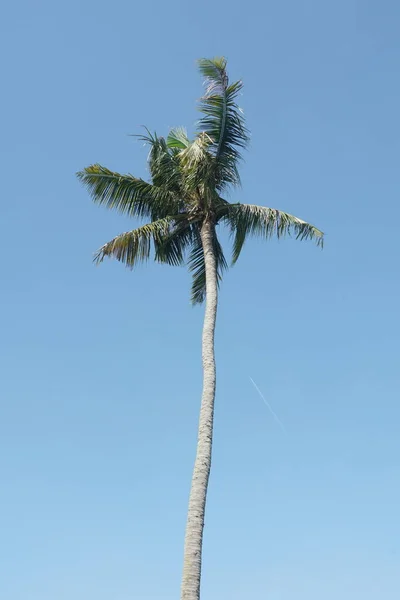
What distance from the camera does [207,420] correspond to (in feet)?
49.5

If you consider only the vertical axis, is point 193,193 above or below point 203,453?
above

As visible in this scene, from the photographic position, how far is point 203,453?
A: 14617mm

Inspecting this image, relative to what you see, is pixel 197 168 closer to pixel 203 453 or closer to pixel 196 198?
pixel 196 198

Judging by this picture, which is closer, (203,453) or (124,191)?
(203,453)

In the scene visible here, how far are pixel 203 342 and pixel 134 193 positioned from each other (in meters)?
4.77

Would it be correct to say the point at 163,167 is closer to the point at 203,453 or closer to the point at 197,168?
the point at 197,168

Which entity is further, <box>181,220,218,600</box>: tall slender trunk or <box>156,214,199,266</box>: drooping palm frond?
<box>156,214,199,266</box>: drooping palm frond

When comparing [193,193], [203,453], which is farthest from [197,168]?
[203,453]

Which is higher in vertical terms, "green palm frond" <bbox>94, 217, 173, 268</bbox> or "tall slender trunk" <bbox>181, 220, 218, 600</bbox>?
"green palm frond" <bbox>94, 217, 173, 268</bbox>

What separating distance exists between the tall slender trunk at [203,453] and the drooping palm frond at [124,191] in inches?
60.6

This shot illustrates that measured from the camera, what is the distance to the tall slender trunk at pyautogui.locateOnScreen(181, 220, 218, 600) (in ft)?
43.3

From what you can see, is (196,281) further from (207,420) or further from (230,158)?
(207,420)

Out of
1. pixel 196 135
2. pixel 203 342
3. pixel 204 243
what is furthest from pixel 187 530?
pixel 196 135

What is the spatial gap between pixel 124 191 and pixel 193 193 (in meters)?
1.84
